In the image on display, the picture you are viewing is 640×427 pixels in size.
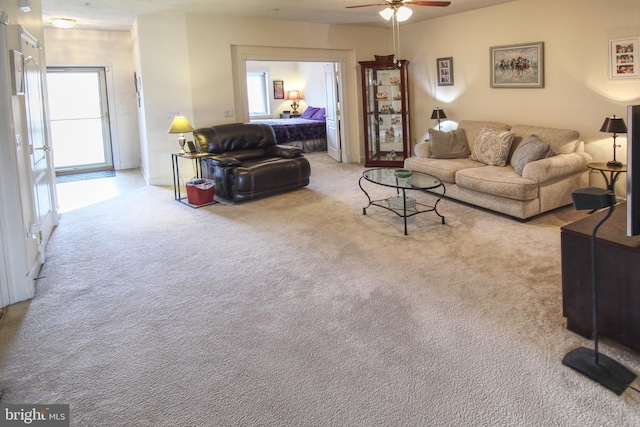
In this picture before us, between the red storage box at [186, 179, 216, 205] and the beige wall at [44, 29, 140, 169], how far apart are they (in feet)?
12.3

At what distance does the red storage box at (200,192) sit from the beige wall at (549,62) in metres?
4.08

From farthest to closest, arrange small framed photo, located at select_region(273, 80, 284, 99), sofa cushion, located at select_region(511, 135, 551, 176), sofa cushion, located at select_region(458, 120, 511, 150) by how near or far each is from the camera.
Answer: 1. small framed photo, located at select_region(273, 80, 284, 99)
2. sofa cushion, located at select_region(458, 120, 511, 150)
3. sofa cushion, located at select_region(511, 135, 551, 176)

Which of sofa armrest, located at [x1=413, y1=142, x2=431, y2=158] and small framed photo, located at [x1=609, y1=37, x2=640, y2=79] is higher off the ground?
small framed photo, located at [x1=609, y1=37, x2=640, y2=79]

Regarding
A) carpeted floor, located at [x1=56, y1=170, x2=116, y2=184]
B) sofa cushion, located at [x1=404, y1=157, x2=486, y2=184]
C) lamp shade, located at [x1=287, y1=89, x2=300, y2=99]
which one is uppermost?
lamp shade, located at [x1=287, y1=89, x2=300, y2=99]

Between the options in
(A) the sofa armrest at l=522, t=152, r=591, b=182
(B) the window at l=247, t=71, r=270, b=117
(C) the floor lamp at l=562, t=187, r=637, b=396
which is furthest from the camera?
(B) the window at l=247, t=71, r=270, b=117

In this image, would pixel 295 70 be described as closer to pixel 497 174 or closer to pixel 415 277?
pixel 497 174

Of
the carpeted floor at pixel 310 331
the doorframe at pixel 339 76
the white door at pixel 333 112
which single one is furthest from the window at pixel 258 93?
the carpeted floor at pixel 310 331

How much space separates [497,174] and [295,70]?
895 cm

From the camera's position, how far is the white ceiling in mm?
5984

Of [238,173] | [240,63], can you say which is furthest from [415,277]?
[240,63]

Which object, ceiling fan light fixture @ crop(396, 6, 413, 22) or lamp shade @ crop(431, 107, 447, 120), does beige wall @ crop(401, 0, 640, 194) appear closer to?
lamp shade @ crop(431, 107, 447, 120)

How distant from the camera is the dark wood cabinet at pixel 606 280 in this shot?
2312mm

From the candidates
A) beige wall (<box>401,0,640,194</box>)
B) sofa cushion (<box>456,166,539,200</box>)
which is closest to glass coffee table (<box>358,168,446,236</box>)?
sofa cushion (<box>456,166,539,200</box>)

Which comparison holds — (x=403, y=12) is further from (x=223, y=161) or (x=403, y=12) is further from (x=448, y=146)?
(x=223, y=161)
